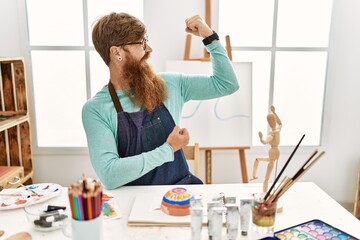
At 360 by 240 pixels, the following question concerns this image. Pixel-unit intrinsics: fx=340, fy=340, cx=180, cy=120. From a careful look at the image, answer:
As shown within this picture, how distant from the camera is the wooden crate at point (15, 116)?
93.1 inches

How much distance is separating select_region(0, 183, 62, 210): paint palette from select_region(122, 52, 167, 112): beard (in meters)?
0.48

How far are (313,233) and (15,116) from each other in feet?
6.95

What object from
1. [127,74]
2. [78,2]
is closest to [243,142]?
[127,74]

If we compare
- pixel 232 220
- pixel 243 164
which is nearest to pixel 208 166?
pixel 243 164

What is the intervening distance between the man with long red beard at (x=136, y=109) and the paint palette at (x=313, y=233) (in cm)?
52

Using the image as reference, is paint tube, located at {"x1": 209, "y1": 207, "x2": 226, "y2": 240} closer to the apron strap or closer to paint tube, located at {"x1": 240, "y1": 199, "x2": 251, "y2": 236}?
paint tube, located at {"x1": 240, "y1": 199, "x2": 251, "y2": 236}

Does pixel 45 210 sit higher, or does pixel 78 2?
pixel 78 2

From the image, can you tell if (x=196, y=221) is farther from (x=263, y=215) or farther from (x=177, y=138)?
(x=177, y=138)

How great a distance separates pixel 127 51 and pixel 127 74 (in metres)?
0.10

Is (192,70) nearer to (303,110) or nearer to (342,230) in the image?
(303,110)

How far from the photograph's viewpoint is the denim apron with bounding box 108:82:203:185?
56.4 inches

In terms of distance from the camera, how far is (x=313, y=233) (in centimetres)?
98

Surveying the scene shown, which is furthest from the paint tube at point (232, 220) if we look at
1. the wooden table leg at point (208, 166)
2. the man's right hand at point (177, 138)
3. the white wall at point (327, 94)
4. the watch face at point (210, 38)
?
the white wall at point (327, 94)

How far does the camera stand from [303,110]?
2.71 meters
